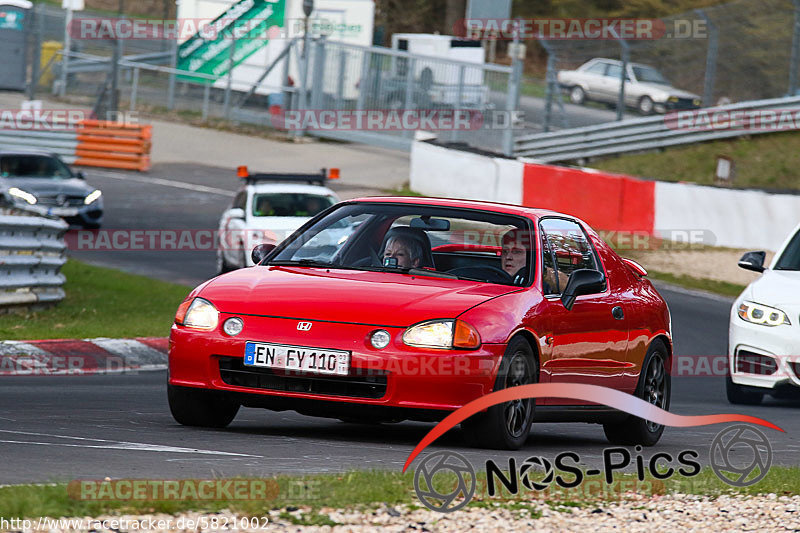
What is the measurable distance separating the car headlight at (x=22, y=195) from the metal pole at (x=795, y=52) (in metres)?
14.4

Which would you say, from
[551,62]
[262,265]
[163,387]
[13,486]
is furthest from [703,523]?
[551,62]

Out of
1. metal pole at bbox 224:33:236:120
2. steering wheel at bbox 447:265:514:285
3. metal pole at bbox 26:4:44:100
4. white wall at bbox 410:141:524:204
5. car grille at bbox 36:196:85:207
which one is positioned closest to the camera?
steering wheel at bbox 447:265:514:285

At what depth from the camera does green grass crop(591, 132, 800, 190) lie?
2733 centimetres

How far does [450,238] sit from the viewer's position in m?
9.80

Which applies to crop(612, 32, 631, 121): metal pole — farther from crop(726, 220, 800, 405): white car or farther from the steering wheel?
the steering wheel

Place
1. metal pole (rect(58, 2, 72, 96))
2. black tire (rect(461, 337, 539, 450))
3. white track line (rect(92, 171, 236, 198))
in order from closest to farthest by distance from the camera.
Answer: black tire (rect(461, 337, 539, 450)), white track line (rect(92, 171, 236, 198)), metal pole (rect(58, 2, 72, 96))

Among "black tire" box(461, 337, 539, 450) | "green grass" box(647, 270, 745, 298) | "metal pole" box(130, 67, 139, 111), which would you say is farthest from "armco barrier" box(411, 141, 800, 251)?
"black tire" box(461, 337, 539, 450)

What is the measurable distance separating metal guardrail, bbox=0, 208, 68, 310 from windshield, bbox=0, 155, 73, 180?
9200mm

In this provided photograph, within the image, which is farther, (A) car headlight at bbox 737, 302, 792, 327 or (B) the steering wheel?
(A) car headlight at bbox 737, 302, 792, 327

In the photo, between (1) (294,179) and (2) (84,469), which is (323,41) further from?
(2) (84,469)

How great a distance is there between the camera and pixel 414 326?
7141 millimetres

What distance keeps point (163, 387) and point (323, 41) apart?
84.4ft

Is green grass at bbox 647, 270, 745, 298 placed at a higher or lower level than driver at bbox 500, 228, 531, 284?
lower

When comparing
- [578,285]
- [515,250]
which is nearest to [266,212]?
[515,250]
